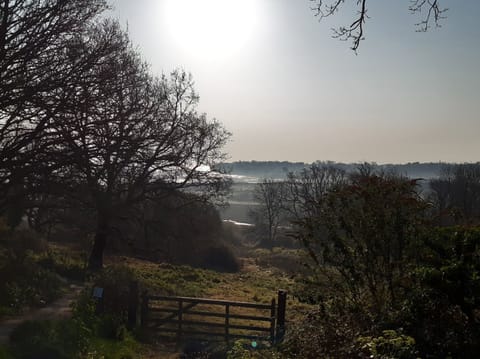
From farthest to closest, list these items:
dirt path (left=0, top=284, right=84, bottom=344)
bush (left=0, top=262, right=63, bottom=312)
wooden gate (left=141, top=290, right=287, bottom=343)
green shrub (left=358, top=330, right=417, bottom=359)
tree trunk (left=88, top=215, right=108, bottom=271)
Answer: tree trunk (left=88, top=215, right=108, bottom=271) < bush (left=0, top=262, right=63, bottom=312) < wooden gate (left=141, top=290, right=287, bottom=343) < dirt path (left=0, top=284, right=84, bottom=344) < green shrub (left=358, top=330, right=417, bottom=359)

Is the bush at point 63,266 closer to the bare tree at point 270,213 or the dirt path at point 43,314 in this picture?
the dirt path at point 43,314

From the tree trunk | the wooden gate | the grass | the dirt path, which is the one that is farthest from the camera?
the tree trunk

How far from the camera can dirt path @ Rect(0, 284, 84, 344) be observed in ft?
34.6

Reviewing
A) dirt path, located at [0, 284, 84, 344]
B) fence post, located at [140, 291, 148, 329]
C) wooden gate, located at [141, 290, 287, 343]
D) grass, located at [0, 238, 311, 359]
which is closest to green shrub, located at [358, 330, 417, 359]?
grass, located at [0, 238, 311, 359]

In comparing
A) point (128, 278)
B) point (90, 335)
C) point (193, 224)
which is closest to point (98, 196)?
point (128, 278)

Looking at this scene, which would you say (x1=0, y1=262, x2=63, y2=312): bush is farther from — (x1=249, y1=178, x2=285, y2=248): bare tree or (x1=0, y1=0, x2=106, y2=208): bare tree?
(x1=249, y1=178, x2=285, y2=248): bare tree

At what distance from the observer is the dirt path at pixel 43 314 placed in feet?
34.6

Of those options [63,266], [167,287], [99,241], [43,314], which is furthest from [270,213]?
[43,314]

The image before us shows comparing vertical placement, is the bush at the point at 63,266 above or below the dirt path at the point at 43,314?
below

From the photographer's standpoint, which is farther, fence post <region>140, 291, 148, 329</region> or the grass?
fence post <region>140, 291, 148, 329</region>

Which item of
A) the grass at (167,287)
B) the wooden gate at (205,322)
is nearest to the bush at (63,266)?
the grass at (167,287)

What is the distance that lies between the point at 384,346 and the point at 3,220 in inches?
854

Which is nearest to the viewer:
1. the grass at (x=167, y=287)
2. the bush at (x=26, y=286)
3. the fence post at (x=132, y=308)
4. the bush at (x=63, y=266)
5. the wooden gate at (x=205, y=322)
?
the grass at (x=167, y=287)

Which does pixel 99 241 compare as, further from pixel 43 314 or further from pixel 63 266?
pixel 43 314
